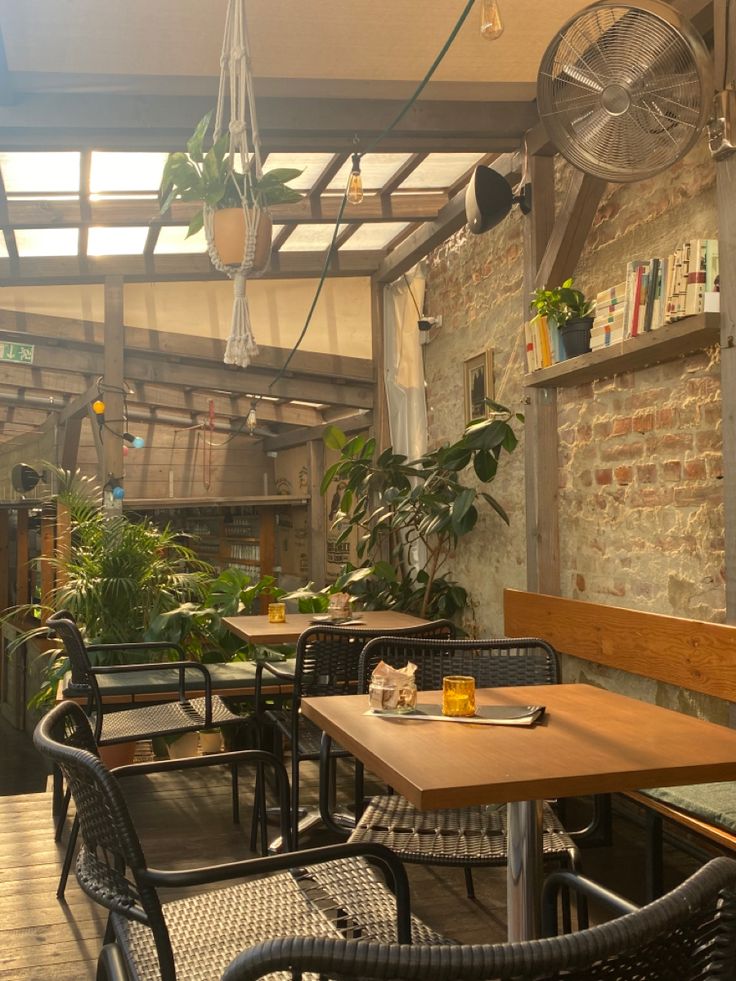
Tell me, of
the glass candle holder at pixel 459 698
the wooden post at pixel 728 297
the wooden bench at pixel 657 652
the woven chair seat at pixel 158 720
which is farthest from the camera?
the woven chair seat at pixel 158 720

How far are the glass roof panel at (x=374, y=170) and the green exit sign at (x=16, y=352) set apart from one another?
11.5 feet

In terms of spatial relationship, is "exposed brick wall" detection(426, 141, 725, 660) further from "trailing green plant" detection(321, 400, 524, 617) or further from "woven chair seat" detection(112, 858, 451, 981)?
"woven chair seat" detection(112, 858, 451, 981)

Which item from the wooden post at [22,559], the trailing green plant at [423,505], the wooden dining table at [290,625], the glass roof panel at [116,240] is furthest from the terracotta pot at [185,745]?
the wooden post at [22,559]

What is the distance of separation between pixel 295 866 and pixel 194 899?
1.58 ft

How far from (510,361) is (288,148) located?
5.58ft

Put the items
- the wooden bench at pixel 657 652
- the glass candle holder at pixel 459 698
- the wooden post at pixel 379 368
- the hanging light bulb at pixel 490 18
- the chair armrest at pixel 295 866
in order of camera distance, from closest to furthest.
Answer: the chair armrest at pixel 295 866, the glass candle holder at pixel 459 698, the hanging light bulb at pixel 490 18, the wooden bench at pixel 657 652, the wooden post at pixel 379 368

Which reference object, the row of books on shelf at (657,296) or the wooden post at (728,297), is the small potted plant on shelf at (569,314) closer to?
the row of books on shelf at (657,296)

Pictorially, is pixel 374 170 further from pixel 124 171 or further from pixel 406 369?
pixel 406 369

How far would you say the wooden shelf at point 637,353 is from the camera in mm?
3467

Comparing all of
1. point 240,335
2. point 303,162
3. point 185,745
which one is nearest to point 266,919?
point 240,335

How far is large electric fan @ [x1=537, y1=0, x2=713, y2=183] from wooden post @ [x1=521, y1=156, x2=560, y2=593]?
→ 165 cm

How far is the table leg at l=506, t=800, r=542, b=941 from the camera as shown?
213cm

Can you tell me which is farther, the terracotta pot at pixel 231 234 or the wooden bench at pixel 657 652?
the terracotta pot at pixel 231 234

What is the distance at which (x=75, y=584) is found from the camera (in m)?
5.80
